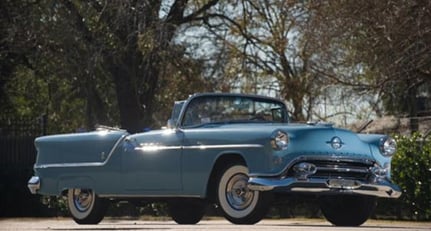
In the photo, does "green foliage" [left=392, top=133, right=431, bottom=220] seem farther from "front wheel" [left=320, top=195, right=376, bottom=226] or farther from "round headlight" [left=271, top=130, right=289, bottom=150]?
"round headlight" [left=271, top=130, right=289, bottom=150]

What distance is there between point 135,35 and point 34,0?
2.82 meters

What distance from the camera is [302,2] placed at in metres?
23.8

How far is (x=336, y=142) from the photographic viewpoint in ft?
39.4

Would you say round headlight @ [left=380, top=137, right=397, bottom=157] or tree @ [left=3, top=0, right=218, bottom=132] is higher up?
tree @ [left=3, top=0, right=218, bottom=132]

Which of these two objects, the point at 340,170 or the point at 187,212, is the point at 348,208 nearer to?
the point at 340,170

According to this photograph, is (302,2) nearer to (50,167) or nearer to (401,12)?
(401,12)

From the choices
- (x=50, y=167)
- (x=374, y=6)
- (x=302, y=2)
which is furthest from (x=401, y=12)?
(x=50, y=167)

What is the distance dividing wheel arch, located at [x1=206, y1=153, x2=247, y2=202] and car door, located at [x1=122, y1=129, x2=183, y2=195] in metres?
0.44

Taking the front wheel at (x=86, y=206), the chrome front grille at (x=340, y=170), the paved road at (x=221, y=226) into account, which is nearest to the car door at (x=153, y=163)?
the paved road at (x=221, y=226)

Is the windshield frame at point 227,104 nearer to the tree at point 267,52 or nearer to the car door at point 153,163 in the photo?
the car door at point 153,163

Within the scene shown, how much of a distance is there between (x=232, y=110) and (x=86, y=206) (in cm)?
251

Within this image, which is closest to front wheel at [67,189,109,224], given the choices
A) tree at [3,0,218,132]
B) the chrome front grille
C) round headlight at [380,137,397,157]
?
the chrome front grille

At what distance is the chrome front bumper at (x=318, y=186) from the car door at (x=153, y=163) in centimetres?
141

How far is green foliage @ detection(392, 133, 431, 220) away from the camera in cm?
1941
